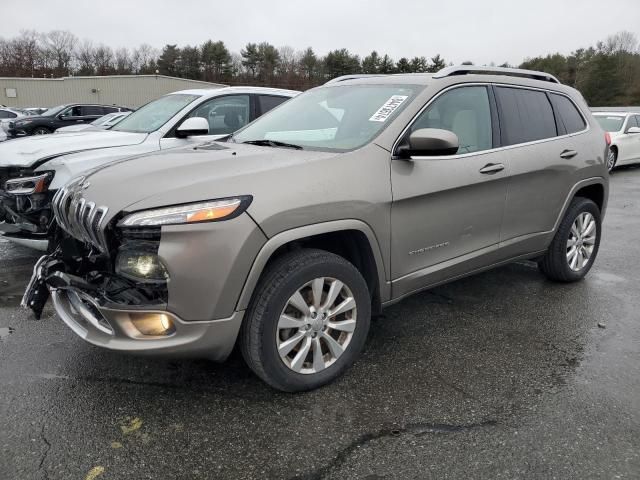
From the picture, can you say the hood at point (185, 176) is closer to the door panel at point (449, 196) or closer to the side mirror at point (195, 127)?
the door panel at point (449, 196)

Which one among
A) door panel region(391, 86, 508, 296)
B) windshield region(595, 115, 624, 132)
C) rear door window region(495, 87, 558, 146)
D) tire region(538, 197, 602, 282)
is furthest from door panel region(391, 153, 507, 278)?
windshield region(595, 115, 624, 132)

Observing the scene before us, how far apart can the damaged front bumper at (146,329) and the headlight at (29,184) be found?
210 centimetres

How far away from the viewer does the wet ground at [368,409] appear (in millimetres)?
2215

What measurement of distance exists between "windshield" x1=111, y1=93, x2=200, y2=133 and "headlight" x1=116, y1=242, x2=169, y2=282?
372cm

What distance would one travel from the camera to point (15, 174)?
4.75 meters

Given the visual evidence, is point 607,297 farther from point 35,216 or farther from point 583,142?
point 35,216

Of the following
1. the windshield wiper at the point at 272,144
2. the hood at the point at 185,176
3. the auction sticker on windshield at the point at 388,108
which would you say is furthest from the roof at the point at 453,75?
the hood at the point at 185,176

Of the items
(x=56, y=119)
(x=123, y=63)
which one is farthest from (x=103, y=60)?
(x=56, y=119)

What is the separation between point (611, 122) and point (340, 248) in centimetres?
1322

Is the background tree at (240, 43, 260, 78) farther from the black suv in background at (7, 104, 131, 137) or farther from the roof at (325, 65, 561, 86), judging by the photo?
the roof at (325, 65, 561, 86)

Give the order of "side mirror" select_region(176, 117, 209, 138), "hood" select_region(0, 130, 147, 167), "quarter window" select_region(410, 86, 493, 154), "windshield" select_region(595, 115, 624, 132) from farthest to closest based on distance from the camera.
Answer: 1. "windshield" select_region(595, 115, 624, 132)
2. "side mirror" select_region(176, 117, 209, 138)
3. "hood" select_region(0, 130, 147, 167)
4. "quarter window" select_region(410, 86, 493, 154)

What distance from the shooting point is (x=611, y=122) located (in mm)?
13375

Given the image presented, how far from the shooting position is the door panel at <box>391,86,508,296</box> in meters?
3.01

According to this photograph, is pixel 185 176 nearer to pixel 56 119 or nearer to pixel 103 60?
pixel 56 119
